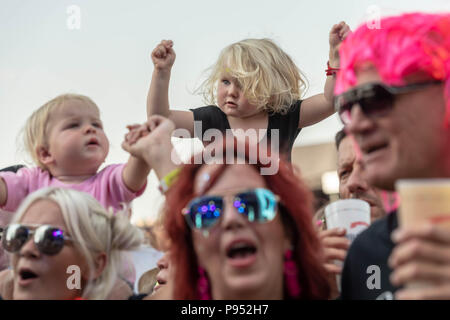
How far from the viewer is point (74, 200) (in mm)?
2729

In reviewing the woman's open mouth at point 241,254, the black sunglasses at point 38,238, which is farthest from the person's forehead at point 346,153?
the black sunglasses at point 38,238

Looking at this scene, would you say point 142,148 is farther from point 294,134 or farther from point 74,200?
point 294,134

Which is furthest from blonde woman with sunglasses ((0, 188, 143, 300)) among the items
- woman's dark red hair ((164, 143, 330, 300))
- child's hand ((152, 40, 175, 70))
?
child's hand ((152, 40, 175, 70))

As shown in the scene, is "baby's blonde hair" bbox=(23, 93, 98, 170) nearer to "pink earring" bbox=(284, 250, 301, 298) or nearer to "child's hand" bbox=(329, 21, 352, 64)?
"child's hand" bbox=(329, 21, 352, 64)

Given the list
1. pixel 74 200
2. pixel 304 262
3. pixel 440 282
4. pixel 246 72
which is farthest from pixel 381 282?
pixel 246 72

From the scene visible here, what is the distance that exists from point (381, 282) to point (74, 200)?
49.8 inches

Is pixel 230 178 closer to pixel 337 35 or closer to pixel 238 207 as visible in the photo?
pixel 238 207

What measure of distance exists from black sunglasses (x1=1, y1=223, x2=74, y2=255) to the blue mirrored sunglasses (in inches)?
25.9

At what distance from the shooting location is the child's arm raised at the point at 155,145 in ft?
8.81

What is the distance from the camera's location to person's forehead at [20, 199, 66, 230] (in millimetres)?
2670

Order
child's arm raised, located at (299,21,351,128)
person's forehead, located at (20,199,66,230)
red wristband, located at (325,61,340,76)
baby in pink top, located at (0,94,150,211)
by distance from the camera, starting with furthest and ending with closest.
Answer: child's arm raised, located at (299,21,351,128) → red wristband, located at (325,61,340,76) → baby in pink top, located at (0,94,150,211) → person's forehead, located at (20,199,66,230)

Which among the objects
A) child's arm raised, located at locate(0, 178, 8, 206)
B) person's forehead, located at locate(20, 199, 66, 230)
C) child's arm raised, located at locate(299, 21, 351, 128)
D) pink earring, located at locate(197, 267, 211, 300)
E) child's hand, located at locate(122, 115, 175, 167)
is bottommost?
pink earring, located at locate(197, 267, 211, 300)

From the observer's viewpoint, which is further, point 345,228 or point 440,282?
point 345,228

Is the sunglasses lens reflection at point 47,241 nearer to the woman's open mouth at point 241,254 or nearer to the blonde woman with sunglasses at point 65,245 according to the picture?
the blonde woman with sunglasses at point 65,245
